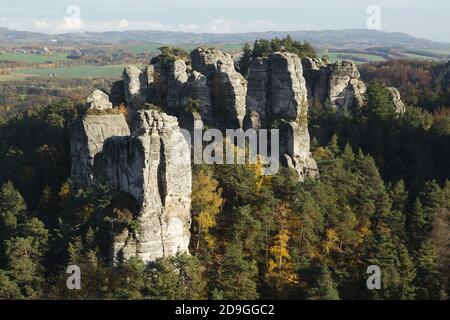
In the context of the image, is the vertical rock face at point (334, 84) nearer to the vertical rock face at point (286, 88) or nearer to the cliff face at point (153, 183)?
the vertical rock face at point (286, 88)

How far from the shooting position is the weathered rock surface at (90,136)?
4081cm

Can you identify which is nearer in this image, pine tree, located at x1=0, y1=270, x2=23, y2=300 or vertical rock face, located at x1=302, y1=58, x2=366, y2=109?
pine tree, located at x1=0, y1=270, x2=23, y2=300

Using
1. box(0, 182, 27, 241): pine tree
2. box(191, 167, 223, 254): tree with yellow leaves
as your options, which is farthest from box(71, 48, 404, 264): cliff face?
box(0, 182, 27, 241): pine tree

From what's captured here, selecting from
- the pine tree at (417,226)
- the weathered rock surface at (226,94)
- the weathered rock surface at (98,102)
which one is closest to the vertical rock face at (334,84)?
the weathered rock surface at (226,94)

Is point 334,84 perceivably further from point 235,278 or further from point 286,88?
A: point 235,278

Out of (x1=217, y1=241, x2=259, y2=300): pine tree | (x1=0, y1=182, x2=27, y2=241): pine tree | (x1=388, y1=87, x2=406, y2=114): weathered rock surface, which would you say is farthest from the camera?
(x1=388, y1=87, x2=406, y2=114): weathered rock surface

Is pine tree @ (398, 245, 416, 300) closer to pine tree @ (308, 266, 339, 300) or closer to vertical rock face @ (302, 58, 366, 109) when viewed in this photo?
pine tree @ (308, 266, 339, 300)

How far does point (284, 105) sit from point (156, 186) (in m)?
20.2

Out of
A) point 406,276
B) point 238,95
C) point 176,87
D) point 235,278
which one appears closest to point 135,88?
point 176,87

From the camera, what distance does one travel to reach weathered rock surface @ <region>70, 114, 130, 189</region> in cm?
4081

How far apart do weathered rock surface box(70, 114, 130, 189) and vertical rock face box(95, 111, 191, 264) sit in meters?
8.22

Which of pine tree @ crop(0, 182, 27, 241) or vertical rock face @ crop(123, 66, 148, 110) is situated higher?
vertical rock face @ crop(123, 66, 148, 110)

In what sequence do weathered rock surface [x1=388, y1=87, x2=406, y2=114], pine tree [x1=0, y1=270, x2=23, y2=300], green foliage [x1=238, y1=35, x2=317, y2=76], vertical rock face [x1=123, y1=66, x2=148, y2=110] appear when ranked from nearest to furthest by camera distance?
1. pine tree [x1=0, y1=270, x2=23, y2=300]
2. vertical rock face [x1=123, y1=66, x2=148, y2=110]
3. weathered rock surface [x1=388, y1=87, x2=406, y2=114]
4. green foliage [x1=238, y1=35, x2=317, y2=76]

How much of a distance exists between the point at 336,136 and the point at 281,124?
22.1 feet
